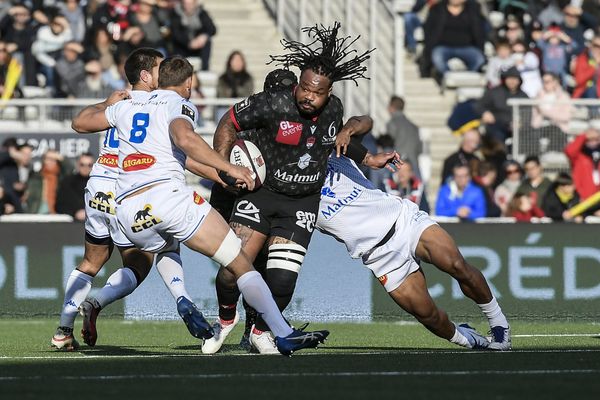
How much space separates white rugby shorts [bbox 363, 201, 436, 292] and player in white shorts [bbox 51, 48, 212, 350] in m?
1.55

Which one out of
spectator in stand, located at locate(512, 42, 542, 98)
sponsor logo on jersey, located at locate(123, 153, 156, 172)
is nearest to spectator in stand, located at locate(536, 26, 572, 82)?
spectator in stand, located at locate(512, 42, 542, 98)

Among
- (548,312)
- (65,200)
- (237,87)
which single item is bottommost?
(548,312)

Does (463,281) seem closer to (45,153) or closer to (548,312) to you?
(548,312)

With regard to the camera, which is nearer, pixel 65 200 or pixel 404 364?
pixel 404 364

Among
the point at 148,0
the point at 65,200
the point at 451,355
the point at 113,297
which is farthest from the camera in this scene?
the point at 148,0

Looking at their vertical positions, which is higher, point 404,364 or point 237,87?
point 237,87

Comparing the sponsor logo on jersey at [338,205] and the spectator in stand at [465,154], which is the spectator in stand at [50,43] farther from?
the sponsor logo on jersey at [338,205]

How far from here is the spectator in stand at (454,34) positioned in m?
23.2

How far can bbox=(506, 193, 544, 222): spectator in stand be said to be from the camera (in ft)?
60.7

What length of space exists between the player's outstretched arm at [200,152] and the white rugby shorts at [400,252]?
63.4 inches

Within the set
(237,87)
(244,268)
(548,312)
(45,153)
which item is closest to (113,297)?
(244,268)

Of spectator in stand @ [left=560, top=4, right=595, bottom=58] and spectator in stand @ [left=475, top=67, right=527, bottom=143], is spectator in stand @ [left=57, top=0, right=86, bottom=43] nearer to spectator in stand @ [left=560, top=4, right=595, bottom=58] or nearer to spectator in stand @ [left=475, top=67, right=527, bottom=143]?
spectator in stand @ [left=475, top=67, right=527, bottom=143]

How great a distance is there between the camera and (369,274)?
17.1m

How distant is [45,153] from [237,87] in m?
3.06
